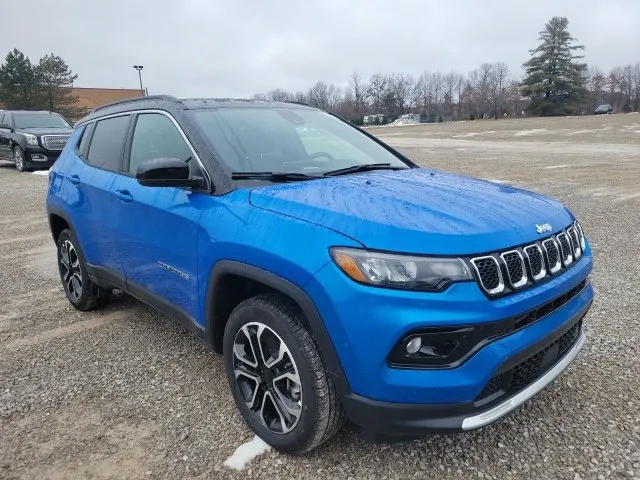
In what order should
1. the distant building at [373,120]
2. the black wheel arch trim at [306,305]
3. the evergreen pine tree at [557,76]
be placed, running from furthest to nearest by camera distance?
the distant building at [373,120] → the evergreen pine tree at [557,76] → the black wheel arch trim at [306,305]

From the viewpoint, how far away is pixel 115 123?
3.93 metres

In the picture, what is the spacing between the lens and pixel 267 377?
257 cm

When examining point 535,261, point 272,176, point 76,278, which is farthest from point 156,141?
point 535,261

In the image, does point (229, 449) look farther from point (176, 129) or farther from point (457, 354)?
point (176, 129)

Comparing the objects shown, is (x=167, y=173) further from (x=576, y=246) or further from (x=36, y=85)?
(x=36, y=85)

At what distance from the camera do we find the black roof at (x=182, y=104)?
3292mm

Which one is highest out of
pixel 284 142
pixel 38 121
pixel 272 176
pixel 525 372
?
pixel 38 121

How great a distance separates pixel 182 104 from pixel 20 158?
15135 mm

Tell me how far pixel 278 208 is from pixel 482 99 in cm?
10607

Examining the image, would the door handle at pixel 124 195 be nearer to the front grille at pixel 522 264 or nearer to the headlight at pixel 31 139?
the front grille at pixel 522 264

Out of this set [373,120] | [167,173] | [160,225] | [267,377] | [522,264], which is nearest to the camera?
[522,264]

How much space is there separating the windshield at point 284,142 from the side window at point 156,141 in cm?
17

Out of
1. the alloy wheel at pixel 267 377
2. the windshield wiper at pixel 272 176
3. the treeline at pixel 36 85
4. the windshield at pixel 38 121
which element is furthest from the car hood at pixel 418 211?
the treeline at pixel 36 85

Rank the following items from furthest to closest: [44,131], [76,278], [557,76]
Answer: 1. [557,76]
2. [44,131]
3. [76,278]
